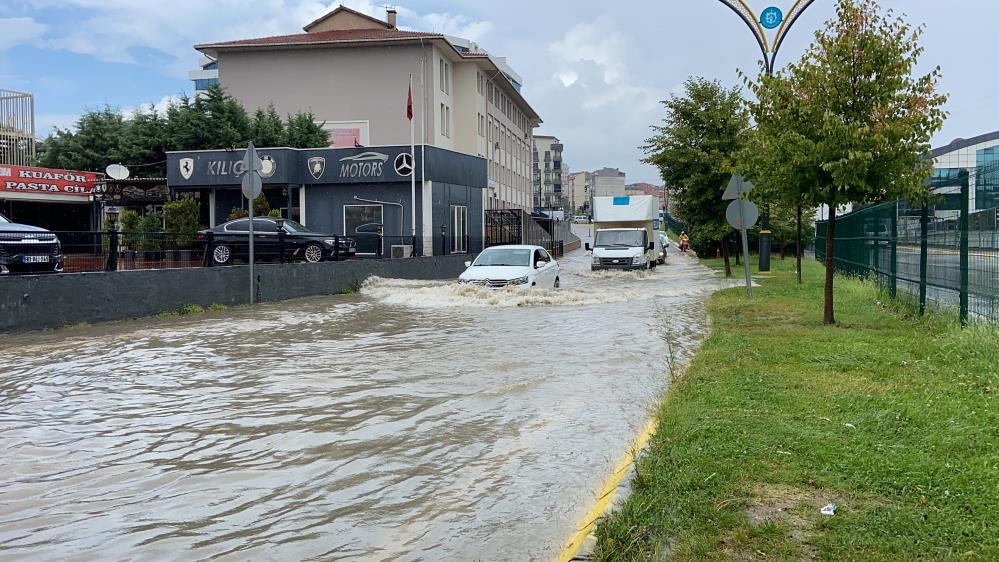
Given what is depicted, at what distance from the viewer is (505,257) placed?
21906mm

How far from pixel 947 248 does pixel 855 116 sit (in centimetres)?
216

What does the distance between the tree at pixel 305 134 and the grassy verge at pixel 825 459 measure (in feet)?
121

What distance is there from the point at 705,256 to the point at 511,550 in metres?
44.8

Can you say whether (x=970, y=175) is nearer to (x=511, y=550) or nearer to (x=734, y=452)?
(x=734, y=452)

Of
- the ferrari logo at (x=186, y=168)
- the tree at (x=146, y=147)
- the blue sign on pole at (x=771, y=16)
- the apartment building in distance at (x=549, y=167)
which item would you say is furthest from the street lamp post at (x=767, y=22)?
the apartment building in distance at (x=549, y=167)

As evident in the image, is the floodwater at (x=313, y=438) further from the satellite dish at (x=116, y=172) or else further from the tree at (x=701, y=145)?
the satellite dish at (x=116, y=172)

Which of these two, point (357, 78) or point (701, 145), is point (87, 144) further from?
point (701, 145)

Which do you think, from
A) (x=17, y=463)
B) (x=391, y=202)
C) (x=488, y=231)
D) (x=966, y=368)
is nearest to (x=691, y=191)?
(x=391, y=202)

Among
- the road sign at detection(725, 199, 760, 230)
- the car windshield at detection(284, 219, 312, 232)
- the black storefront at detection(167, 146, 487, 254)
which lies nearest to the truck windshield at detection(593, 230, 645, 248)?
the black storefront at detection(167, 146, 487, 254)

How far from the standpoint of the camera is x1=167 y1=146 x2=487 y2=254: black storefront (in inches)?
1291

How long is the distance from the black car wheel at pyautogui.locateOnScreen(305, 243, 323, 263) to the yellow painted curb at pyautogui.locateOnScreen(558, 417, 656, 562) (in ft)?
61.1

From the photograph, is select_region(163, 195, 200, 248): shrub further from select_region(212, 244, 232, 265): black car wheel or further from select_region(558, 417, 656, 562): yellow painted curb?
select_region(558, 417, 656, 562): yellow painted curb

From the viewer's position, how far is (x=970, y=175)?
401 inches

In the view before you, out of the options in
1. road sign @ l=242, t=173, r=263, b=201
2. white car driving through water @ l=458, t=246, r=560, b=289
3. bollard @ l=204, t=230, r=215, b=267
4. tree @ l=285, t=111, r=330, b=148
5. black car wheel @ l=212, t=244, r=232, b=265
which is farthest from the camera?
tree @ l=285, t=111, r=330, b=148
